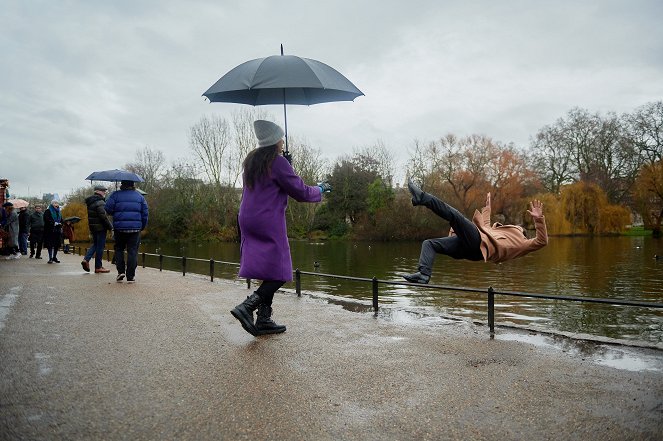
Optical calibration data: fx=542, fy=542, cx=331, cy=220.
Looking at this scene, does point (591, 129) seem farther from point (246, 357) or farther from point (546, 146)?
point (246, 357)

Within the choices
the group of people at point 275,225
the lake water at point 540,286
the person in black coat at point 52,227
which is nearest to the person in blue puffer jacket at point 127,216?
the lake water at point 540,286

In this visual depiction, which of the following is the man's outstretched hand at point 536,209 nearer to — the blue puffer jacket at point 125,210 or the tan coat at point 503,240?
the tan coat at point 503,240

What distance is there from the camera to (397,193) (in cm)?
5831

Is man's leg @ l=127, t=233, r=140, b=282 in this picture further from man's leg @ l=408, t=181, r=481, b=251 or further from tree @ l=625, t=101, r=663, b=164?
tree @ l=625, t=101, r=663, b=164

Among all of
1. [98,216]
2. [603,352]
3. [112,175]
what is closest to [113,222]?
[98,216]

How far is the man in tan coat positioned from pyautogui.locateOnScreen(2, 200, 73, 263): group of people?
14093 mm

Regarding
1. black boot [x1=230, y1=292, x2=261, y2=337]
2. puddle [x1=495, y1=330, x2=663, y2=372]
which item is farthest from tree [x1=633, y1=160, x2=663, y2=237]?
black boot [x1=230, y1=292, x2=261, y2=337]

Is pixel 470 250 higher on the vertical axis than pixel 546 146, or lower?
lower

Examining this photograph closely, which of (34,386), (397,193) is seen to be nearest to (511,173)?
(397,193)

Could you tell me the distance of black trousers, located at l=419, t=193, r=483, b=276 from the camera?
5781 millimetres

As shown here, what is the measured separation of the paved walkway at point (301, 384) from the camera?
3.52 m

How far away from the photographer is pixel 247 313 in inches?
236

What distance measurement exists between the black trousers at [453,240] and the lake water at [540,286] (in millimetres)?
2003

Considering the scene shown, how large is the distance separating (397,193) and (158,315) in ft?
170
